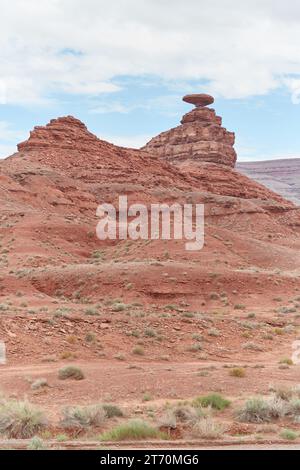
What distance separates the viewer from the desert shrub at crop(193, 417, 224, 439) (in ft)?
27.4

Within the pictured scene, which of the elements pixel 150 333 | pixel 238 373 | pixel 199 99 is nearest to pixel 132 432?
pixel 238 373

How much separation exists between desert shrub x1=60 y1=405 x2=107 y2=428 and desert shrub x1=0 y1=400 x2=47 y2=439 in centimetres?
37

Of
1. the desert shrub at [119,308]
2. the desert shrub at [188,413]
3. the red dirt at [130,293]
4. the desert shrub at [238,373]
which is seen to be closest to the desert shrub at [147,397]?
the red dirt at [130,293]

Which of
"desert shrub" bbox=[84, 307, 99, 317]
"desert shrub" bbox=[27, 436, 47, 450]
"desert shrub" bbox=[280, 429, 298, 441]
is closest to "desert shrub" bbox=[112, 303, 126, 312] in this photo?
"desert shrub" bbox=[84, 307, 99, 317]

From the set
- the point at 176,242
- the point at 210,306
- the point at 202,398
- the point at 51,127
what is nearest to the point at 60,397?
the point at 202,398

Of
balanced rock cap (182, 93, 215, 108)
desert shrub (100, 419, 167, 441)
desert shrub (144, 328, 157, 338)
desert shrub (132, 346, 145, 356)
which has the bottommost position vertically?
desert shrub (132, 346, 145, 356)

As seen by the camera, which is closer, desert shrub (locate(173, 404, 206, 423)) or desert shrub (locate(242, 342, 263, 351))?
desert shrub (locate(173, 404, 206, 423))

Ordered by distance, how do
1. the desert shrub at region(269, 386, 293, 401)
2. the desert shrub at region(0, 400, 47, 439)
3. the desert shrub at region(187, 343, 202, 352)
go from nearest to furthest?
the desert shrub at region(0, 400, 47, 439)
the desert shrub at region(269, 386, 293, 401)
the desert shrub at region(187, 343, 202, 352)

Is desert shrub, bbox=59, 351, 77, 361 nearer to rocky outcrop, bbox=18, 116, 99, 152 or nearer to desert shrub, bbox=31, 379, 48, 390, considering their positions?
desert shrub, bbox=31, 379, 48, 390

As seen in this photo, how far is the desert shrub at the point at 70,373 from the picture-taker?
12.5 m

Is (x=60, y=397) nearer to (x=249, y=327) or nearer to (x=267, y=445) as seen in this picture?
(x=267, y=445)

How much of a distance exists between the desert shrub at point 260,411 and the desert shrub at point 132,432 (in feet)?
5.94

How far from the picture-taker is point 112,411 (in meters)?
9.70

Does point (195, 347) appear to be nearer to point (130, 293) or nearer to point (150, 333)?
point (150, 333)
